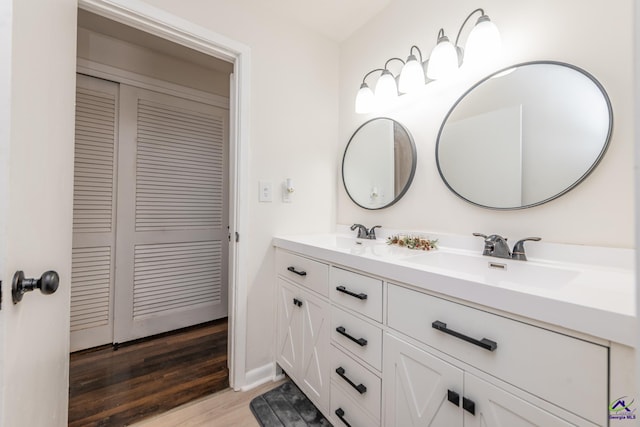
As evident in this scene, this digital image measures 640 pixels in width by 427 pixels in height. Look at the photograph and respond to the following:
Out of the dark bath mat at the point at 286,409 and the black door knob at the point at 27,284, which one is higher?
the black door knob at the point at 27,284

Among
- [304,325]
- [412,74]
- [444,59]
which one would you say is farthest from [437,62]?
[304,325]

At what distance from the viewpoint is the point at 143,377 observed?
167 centimetres

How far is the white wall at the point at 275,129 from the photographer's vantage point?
1.61 m

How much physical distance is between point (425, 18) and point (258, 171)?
1284 mm

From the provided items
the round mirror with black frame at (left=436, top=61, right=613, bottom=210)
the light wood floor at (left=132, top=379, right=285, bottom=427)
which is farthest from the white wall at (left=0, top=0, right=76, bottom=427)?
the round mirror with black frame at (left=436, top=61, right=613, bottom=210)

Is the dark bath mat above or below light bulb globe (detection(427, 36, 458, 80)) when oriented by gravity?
below

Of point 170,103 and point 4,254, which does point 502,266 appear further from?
point 170,103

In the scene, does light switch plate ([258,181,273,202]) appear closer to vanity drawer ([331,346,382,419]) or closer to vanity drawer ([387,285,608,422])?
vanity drawer ([331,346,382,419])

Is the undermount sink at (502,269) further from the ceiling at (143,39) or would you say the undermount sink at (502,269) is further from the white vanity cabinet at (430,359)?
the ceiling at (143,39)

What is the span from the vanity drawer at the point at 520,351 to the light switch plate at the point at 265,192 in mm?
1064

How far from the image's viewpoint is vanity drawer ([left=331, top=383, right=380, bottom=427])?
105cm

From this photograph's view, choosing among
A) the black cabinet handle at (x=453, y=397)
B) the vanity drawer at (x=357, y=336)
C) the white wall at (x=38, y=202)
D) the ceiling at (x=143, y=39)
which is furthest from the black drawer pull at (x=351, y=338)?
the ceiling at (x=143, y=39)

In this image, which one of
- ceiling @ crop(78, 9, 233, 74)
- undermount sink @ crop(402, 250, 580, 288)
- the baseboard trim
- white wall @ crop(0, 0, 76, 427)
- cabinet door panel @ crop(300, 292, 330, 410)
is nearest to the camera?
white wall @ crop(0, 0, 76, 427)

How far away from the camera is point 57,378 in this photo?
912 mm
